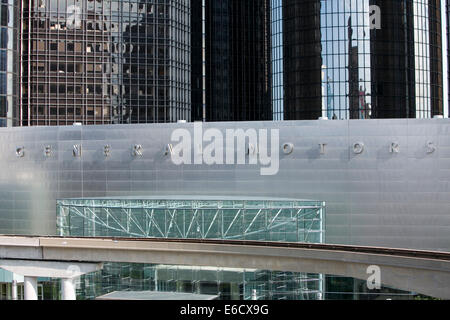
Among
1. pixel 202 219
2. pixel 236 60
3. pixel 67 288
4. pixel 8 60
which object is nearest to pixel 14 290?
pixel 67 288

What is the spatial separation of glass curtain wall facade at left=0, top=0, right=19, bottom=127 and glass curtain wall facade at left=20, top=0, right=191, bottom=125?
309 cm

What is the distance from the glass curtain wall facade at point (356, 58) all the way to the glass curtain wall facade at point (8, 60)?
48.6m

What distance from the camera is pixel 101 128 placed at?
5694cm

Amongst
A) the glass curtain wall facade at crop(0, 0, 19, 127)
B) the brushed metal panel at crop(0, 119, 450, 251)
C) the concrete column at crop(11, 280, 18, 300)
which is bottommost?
the concrete column at crop(11, 280, 18, 300)

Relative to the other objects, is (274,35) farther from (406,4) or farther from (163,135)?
(163,135)

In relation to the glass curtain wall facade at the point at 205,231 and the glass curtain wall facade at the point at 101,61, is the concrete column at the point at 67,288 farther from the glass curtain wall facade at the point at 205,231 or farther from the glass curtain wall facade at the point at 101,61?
the glass curtain wall facade at the point at 101,61

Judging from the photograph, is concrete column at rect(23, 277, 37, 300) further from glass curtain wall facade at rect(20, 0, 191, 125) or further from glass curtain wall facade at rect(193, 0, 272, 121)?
glass curtain wall facade at rect(193, 0, 272, 121)

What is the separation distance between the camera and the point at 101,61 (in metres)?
119

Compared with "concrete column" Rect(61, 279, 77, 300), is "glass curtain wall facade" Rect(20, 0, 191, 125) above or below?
above

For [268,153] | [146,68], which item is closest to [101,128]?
[268,153]

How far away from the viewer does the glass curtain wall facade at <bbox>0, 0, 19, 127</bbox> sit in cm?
10831

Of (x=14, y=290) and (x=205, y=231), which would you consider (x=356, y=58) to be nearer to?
(x=14, y=290)

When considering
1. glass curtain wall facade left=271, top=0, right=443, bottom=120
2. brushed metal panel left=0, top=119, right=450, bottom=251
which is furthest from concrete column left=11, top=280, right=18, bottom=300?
glass curtain wall facade left=271, top=0, right=443, bottom=120

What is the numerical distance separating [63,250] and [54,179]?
62.0ft
